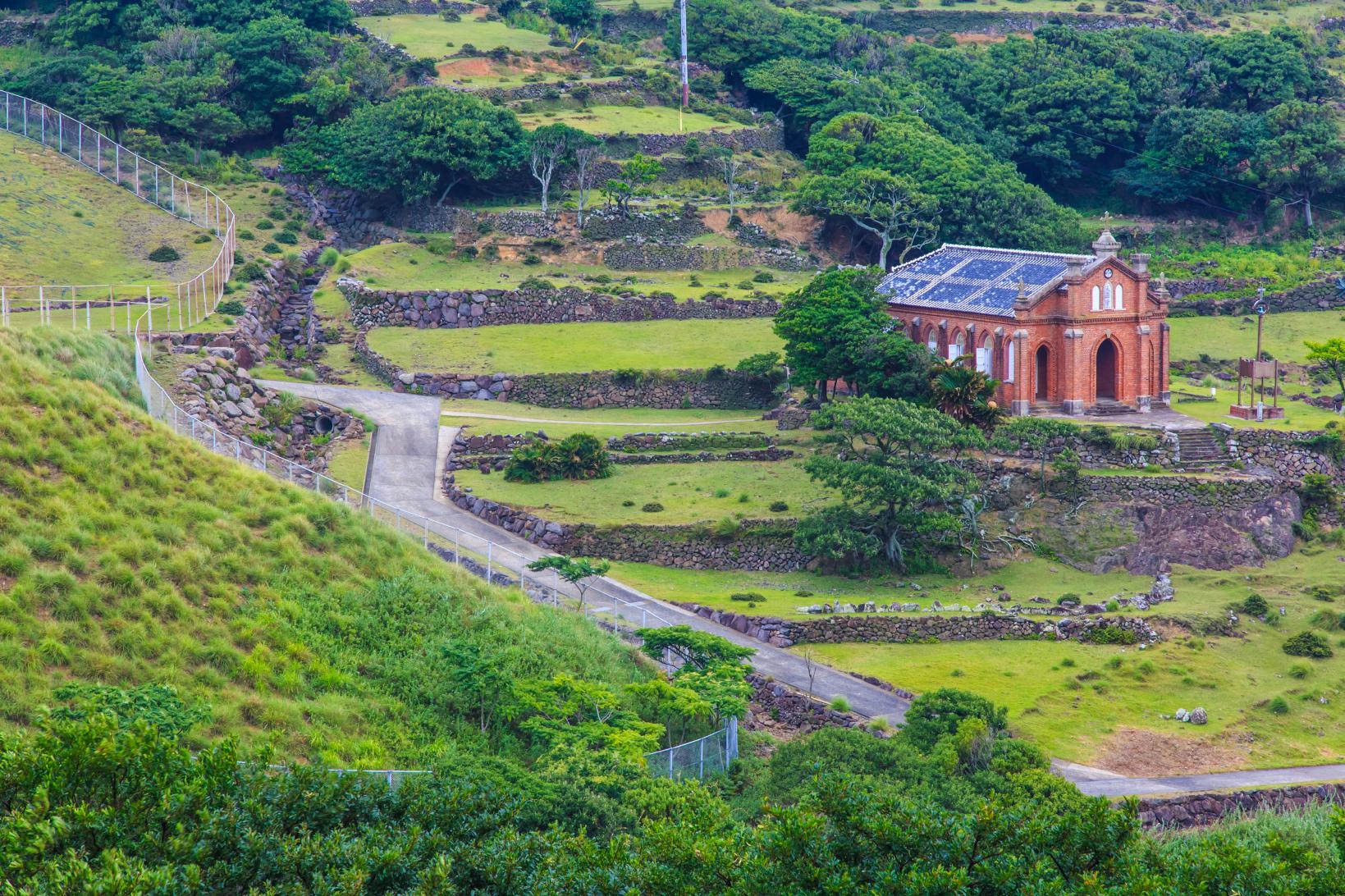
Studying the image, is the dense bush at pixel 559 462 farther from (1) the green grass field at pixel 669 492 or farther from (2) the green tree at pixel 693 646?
(2) the green tree at pixel 693 646

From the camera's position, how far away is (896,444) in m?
63.5

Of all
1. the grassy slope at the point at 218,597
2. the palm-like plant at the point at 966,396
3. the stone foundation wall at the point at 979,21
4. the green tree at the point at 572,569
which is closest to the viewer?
the grassy slope at the point at 218,597

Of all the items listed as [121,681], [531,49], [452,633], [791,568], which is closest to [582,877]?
[121,681]

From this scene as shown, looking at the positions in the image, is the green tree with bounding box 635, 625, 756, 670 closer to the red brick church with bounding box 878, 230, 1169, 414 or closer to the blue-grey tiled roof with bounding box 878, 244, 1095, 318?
the red brick church with bounding box 878, 230, 1169, 414

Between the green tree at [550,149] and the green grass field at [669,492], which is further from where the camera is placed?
the green tree at [550,149]

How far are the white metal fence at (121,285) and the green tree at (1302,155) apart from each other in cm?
6109

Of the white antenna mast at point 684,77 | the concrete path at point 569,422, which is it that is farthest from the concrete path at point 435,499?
the white antenna mast at point 684,77

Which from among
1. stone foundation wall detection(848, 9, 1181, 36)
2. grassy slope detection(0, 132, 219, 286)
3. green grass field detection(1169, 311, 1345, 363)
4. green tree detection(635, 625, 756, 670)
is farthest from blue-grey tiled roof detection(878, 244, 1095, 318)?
stone foundation wall detection(848, 9, 1181, 36)

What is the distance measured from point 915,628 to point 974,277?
24061 millimetres

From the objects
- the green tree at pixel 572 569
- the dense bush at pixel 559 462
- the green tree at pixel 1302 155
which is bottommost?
the green tree at pixel 572 569

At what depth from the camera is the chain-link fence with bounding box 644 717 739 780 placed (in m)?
41.3

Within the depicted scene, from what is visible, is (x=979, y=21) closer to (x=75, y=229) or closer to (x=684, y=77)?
(x=684, y=77)

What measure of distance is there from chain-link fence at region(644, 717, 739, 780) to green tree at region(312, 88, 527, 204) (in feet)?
175

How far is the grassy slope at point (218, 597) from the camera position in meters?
37.7
